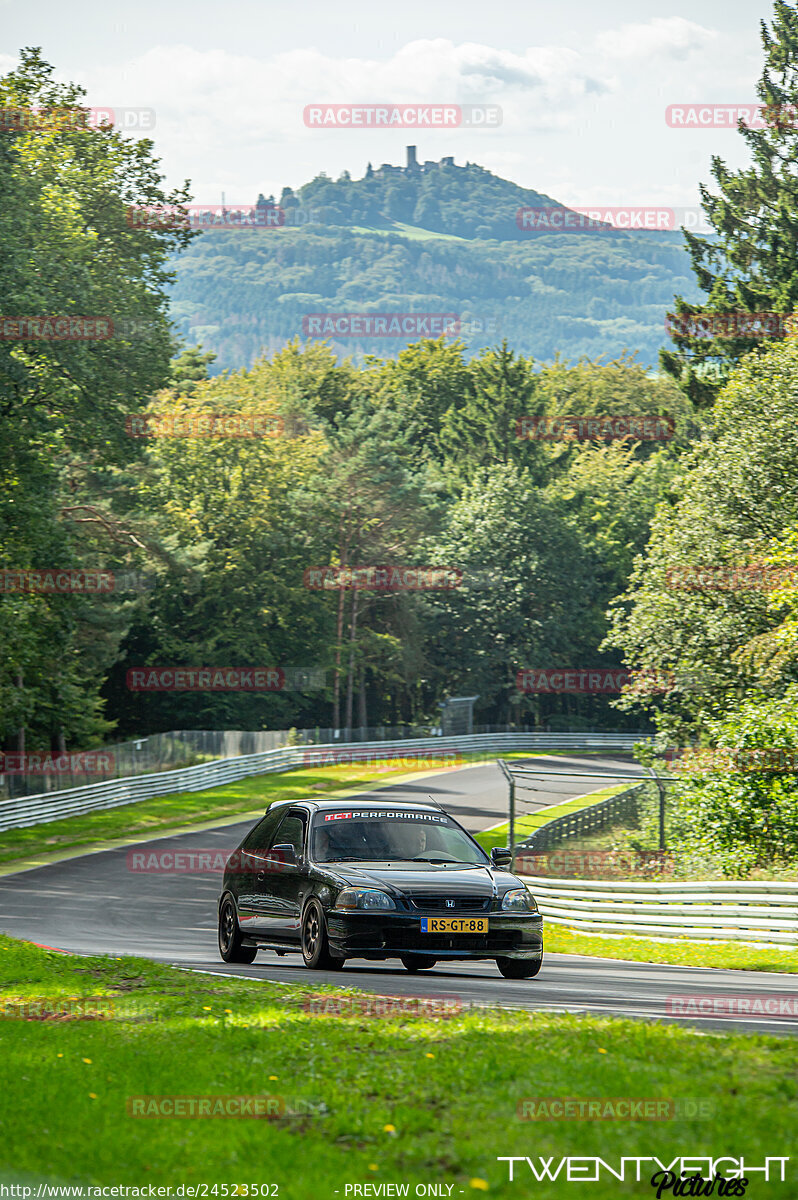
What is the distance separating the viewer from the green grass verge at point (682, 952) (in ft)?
49.0

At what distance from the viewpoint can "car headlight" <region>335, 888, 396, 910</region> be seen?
10.9m

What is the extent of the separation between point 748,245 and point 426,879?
135ft

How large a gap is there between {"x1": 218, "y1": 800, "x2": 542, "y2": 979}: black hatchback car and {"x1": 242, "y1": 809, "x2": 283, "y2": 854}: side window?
0.06ft

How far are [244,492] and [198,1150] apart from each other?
62.7 meters

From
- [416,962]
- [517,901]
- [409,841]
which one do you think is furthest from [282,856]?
[517,901]

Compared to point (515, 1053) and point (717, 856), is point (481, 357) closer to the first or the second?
point (717, 856)

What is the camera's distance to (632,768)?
2482 inches

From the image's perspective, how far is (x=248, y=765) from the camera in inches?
2110

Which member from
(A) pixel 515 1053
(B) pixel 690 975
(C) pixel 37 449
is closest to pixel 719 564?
(C) pixel 37 449

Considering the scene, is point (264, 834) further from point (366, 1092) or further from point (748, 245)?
point (748, 245)

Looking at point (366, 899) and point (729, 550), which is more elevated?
point (729, 550)

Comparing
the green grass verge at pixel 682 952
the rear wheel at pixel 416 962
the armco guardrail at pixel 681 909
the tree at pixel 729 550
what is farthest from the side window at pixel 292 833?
the tree at pixel 729 550

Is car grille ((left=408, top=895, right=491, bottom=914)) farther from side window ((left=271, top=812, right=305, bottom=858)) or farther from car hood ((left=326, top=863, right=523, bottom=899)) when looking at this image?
side window ((left=271, top=812, right=305, bottom=858))

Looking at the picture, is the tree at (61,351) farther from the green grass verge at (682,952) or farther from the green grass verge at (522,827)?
the green grass verge at (682,952)
